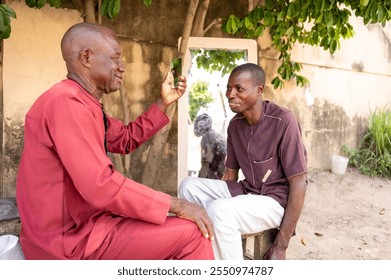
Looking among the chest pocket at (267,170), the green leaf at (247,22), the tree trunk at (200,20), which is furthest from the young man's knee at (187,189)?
the tree trunk at (200,20)

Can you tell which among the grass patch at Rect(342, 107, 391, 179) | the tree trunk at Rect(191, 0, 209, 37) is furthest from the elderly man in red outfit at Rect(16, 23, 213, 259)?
the grass patch at Rect(342, 107, 391, 179)

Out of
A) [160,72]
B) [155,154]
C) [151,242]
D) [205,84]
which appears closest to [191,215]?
[151,242]

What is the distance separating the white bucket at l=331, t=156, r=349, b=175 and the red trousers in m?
5.54

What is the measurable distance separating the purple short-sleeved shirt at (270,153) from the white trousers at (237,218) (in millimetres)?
112

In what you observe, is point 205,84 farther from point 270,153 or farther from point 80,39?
point 80,39

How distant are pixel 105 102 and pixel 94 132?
8.21 feet

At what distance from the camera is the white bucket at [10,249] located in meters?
1.78

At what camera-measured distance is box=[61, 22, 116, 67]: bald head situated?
1762 millimetres

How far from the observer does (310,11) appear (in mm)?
3617

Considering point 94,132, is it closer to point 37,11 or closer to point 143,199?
point 143,199

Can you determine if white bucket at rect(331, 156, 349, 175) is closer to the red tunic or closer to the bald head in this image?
the red tunic

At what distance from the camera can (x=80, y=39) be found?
1.76 meters

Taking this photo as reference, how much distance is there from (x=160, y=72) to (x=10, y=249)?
3008mm
